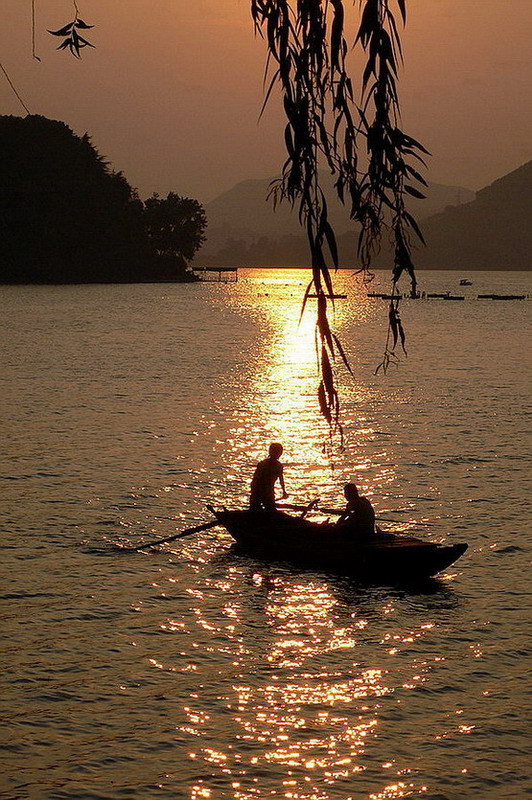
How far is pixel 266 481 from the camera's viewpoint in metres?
23.9

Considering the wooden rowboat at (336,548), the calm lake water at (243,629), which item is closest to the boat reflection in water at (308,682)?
the calm lake water at (243,629)

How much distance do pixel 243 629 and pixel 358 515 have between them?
4117mm

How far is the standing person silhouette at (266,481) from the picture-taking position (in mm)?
23750

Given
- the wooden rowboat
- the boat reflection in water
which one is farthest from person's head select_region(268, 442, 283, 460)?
the boat reflection in water

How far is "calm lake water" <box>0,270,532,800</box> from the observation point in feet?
47.5

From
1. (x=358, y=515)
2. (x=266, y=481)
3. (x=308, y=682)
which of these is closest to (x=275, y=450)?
(x=266, y=481)

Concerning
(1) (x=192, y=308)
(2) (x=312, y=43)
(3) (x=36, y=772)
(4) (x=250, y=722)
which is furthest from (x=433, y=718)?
(1) (x=192, y=308)

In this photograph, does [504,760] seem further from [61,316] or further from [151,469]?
[61,316]

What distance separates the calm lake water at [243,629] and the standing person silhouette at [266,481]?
4.93 ft

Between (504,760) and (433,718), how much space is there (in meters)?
1.54

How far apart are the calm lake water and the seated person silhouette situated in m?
1.15

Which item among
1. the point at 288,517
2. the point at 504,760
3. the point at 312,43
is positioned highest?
the point at 312,43

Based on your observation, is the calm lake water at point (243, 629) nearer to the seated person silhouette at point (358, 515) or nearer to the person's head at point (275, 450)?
the seated person silhouette at point (358, 515)

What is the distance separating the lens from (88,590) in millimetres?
22234
